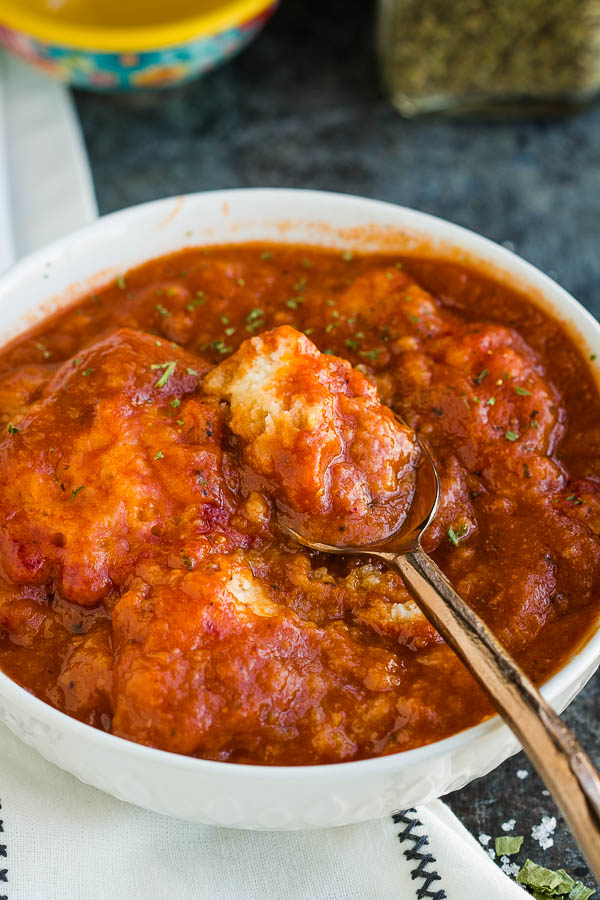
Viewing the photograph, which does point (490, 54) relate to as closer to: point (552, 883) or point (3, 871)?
point (552, 883)

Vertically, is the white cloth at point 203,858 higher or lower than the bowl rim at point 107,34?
lower

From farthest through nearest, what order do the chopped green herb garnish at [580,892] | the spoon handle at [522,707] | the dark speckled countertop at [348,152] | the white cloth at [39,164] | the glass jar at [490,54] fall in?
the dark speckled countertop at [348,152]
the glass jar at [490,54]
the white cloth at [39,164]
the chopped green herb garnish at [580,892]
the spoon handle at [522,707]

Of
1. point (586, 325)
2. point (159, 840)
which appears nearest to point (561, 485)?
point (586, 325)

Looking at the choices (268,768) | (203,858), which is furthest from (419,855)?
(268,768)

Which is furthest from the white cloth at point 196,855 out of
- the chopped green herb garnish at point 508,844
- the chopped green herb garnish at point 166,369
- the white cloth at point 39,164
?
the white cloth at point 39,164

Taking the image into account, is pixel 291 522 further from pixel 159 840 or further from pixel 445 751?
pixel 159 840

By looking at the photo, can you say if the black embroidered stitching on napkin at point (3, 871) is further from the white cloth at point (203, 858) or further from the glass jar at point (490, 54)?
the glass jar at point (490, 54)
